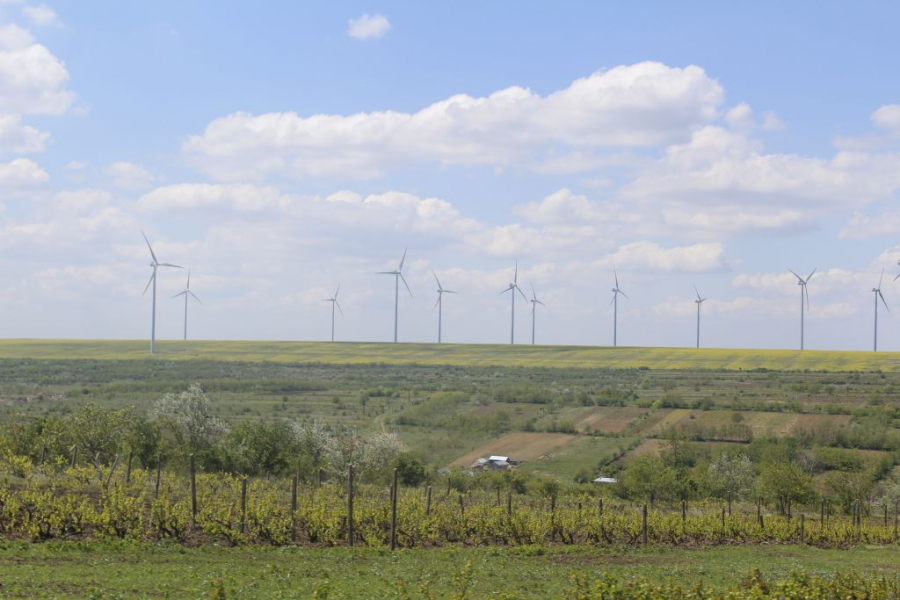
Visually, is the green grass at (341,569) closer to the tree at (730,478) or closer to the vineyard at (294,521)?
the vineyard at (294,521)

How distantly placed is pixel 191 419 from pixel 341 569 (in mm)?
42556

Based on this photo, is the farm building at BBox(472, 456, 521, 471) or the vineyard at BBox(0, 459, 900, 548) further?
the farm building at BBox(472, 456, 521, 471)

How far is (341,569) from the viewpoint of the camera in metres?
27.0

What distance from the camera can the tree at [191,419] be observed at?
63.9 m

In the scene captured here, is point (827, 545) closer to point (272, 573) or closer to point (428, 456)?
point (272, 573)

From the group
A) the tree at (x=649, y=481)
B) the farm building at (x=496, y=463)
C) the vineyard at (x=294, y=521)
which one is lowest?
the farm building at (x=496, y=463)

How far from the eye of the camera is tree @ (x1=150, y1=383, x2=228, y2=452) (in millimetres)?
63944

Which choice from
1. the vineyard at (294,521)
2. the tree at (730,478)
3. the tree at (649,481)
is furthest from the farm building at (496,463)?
the vineyard at (294,521)

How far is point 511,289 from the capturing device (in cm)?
19762

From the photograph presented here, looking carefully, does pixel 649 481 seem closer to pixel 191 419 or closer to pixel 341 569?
pixel 191 419

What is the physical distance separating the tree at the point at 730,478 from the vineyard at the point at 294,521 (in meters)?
22.1

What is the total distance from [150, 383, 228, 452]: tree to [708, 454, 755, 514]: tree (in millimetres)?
37057

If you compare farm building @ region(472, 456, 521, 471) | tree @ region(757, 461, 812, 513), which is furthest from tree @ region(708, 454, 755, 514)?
farm building @ region(472, 456, 521, 471)

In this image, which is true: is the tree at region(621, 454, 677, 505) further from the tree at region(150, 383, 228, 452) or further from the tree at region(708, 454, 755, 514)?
the tree at region(150, 383, 228, 452)
